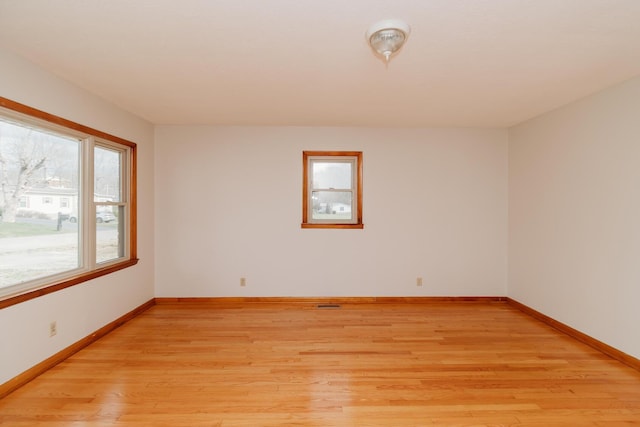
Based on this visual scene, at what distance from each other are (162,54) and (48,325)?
2349 mm

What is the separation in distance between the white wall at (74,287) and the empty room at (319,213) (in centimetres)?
2

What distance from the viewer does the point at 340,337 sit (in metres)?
3.21

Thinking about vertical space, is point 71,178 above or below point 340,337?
above

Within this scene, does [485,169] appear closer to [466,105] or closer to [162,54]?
[466,105]

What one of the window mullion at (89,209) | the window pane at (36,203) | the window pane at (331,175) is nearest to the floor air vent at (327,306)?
the window pane at (331,175)

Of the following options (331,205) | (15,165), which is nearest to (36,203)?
(15,165)

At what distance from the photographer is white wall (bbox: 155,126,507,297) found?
4.26 m

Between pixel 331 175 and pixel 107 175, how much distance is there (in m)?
2.69

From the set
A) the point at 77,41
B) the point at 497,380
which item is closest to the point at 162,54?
the point at 77,41

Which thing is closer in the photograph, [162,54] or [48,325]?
[162,54]

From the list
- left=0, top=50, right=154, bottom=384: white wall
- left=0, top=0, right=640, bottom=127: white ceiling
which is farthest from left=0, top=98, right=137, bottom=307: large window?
left=0, top=0, right=640, bottom=127: white ceiling

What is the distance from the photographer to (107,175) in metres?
3.40

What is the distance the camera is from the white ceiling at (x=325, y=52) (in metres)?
1.73

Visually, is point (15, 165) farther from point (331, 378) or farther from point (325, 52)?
point (331, 378)
